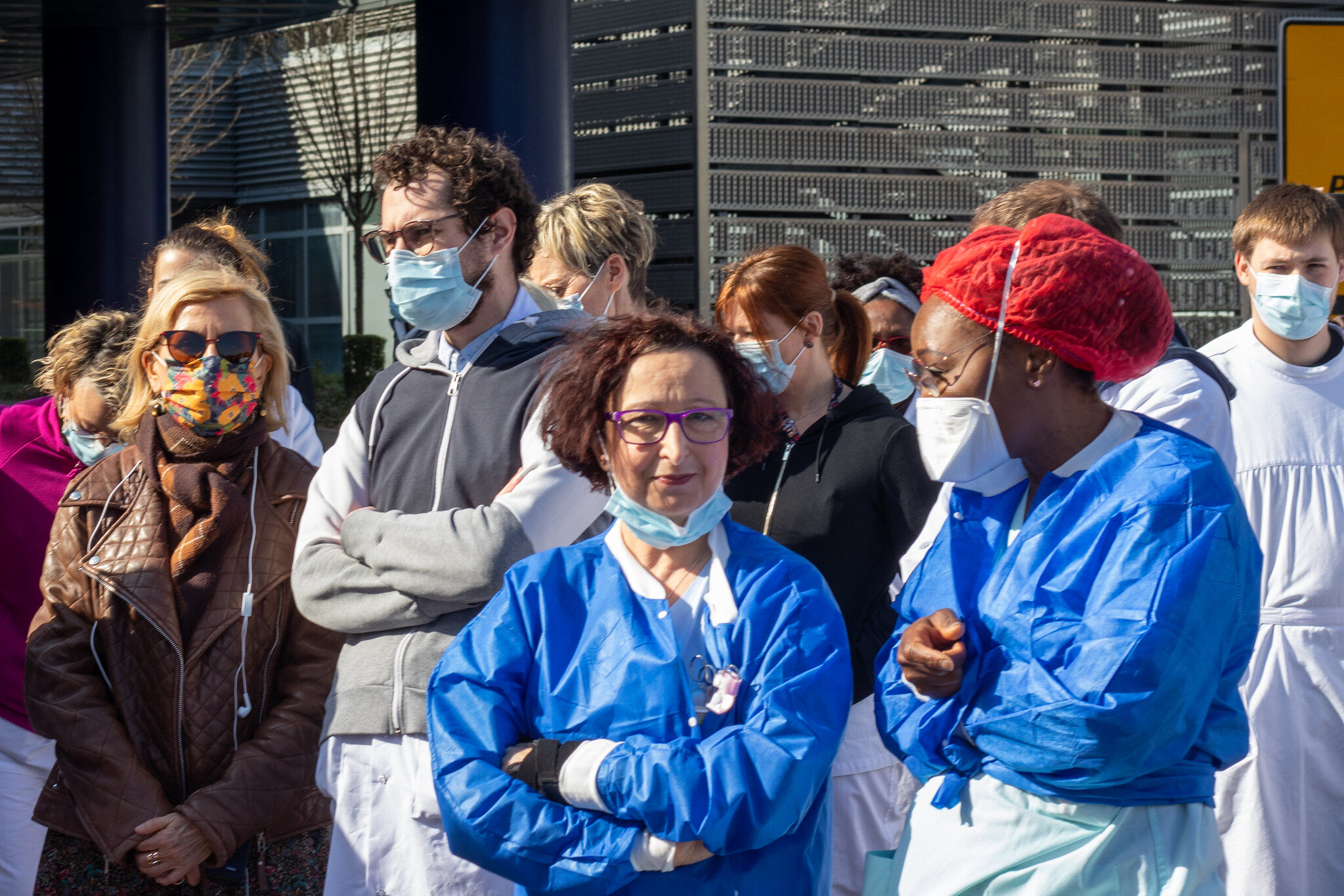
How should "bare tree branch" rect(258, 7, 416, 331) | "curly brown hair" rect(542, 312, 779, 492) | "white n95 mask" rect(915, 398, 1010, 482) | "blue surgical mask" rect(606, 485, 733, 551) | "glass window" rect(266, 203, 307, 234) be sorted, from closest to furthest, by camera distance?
"white n95 mask" rect(915, 398, 1010, 482), "blue surgical mask" rect(606, 485, 733, 551), "curly brown hair" rect(542, 312, 779, 492), "bare tree branch" rect(258, 7, 416, 331), "glass window" rect(266, 203, 307, 234)

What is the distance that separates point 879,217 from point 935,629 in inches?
331

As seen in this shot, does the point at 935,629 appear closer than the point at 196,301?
Yes

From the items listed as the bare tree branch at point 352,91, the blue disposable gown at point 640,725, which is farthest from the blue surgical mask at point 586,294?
the bare tree branch at point 352,91

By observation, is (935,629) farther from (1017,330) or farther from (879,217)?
(879,217)

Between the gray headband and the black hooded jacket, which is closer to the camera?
the black hooded jacket

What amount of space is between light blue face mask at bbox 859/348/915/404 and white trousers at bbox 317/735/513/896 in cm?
288

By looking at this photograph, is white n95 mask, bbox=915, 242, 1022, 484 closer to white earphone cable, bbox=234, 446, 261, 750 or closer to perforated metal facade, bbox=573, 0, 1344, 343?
white earphone cable, bbox=234, 446, 261, 750

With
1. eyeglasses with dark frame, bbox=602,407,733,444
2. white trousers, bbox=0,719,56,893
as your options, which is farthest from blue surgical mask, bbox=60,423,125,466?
eyeglasses with dark frame, bbox=602,407,733,444

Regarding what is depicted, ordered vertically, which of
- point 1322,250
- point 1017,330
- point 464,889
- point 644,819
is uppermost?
point 1322,250

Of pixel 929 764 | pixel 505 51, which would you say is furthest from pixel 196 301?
pixel 505 51

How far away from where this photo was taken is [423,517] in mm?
2900

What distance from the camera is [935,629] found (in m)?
2.24

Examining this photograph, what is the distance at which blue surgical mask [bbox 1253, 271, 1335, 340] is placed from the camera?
4312 mm

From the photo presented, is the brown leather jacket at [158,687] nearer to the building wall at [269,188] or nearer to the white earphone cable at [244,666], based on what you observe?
the white earphone cable at [244,666]
